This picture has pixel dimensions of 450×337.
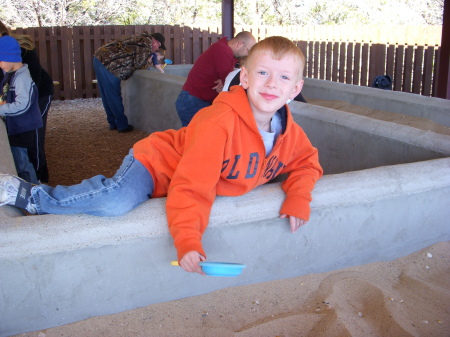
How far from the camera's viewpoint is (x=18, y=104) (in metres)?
3.90

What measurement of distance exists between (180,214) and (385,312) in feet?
3.09

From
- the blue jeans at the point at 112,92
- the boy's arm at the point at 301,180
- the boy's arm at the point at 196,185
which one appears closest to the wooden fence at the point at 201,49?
the blue jeans at the point at 112,92

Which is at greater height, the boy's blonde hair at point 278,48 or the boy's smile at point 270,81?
the boy's blonde hair at point 278,48

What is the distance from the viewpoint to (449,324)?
6.88ft

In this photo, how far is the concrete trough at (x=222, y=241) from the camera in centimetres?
196

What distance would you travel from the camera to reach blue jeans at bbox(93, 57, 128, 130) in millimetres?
7047

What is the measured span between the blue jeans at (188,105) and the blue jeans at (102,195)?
252cm

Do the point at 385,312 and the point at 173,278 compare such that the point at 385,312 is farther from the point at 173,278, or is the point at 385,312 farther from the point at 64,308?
the point at 64,308

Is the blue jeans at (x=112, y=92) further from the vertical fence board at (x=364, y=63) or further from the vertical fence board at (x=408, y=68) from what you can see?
the vertical fence board at (x=408, y=68)

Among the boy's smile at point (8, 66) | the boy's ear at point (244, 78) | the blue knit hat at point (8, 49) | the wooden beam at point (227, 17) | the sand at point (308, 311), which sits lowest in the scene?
the sand at point (308, 311)

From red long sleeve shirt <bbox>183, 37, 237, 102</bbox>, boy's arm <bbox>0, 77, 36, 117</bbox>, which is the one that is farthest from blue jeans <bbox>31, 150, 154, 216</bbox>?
red long sleeve shirt <bbox>183, 37, 237, 102</bbox>

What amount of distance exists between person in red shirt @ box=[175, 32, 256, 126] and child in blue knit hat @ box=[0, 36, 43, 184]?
4.50 ft

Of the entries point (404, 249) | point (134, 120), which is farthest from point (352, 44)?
point (404, 249)

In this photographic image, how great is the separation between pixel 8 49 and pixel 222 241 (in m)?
2.52
